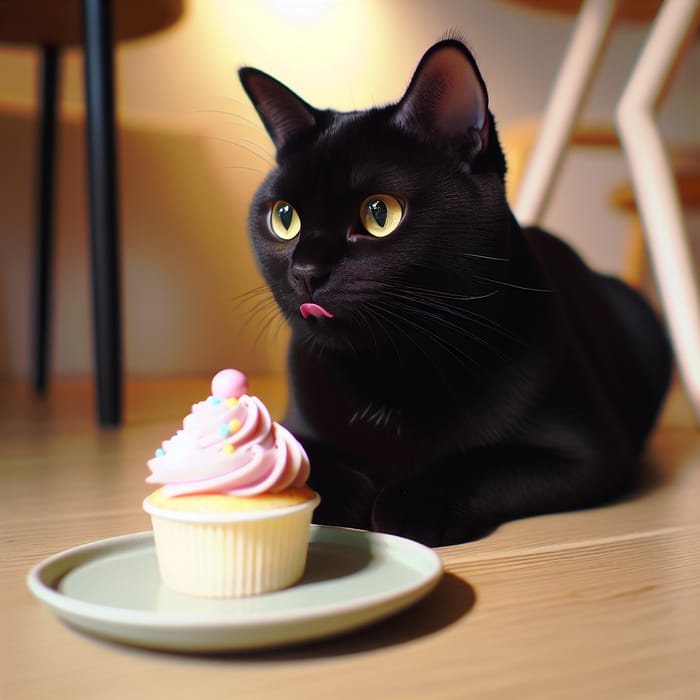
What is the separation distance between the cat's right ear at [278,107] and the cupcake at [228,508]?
0.36 m

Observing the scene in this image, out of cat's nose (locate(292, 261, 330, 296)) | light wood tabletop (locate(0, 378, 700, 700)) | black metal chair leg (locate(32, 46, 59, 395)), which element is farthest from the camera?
black metal chair leg (locate(32, 46, 59, 395))

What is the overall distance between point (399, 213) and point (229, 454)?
0.30 meters

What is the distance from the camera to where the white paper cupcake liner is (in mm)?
500

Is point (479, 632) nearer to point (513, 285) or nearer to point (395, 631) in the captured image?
point (395, 631)

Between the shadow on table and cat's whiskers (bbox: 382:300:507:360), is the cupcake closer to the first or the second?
the shadow on table

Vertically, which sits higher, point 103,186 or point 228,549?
point 103,186

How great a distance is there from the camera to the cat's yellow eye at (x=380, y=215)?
699mm

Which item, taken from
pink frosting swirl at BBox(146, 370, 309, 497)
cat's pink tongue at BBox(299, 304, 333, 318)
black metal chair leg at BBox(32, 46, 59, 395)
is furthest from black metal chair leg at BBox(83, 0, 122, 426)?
pink frosting swirl at BBox(146, 370, 309, 497)

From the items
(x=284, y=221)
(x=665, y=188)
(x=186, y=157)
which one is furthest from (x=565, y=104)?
(x=186, y=157)

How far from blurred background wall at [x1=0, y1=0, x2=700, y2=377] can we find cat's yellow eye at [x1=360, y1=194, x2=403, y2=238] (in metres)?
1.49

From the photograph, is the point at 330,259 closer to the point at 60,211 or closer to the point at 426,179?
the point at 426,179

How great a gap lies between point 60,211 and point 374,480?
1.73 meters

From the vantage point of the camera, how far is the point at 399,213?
2.32 feet

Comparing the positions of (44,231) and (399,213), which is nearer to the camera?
(399,213)
